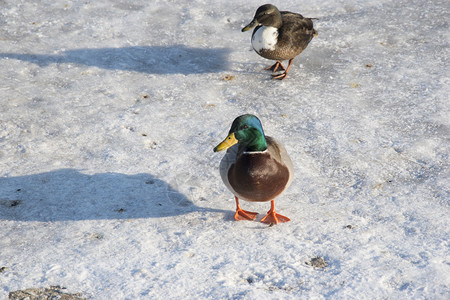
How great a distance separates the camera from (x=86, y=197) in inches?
158

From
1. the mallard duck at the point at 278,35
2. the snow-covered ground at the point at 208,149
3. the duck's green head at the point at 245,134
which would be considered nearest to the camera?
the snow-covered ground at the point at 208,149

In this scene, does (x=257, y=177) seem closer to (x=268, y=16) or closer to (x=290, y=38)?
(x=290, y=38)

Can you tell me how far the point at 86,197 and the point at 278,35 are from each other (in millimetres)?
2789

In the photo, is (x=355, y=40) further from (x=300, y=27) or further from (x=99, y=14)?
(x=99, y=14)

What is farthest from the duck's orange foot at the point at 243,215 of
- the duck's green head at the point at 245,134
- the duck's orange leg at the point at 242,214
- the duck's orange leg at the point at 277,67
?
the duck's orange leg at the point at 277,67

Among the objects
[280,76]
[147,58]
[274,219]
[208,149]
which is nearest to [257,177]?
[274,219]

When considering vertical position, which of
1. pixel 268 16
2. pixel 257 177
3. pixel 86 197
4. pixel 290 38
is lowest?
pixel 86 197

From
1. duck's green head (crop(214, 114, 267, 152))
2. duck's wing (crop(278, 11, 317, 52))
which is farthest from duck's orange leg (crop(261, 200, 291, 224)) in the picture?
duck's wing (crop(278, 11, 317, 52))

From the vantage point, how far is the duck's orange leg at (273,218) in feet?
12.4

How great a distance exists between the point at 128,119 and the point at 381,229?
254 centimetres

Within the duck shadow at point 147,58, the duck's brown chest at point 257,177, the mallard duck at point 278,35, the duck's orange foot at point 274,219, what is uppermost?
the mallard duck at point 278,35

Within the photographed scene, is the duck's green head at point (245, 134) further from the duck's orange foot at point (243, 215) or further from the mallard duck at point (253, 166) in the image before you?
the duck's orange foot at point (243, 215)

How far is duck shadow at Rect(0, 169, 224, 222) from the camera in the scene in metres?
3.83

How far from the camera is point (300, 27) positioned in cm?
571
